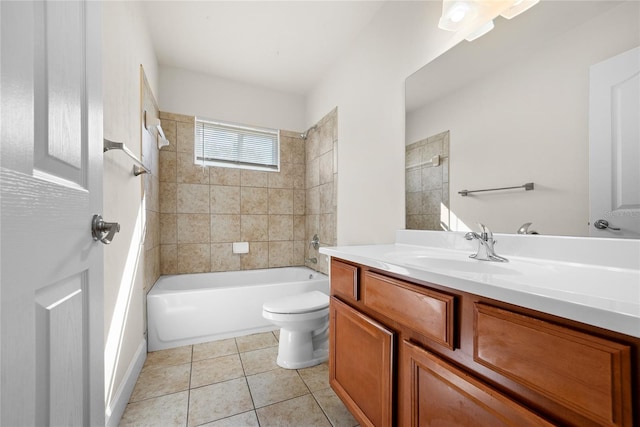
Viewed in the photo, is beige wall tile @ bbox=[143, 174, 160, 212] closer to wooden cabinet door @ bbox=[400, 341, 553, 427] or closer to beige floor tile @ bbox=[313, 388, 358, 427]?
beige floor tile @ bbox=[313, 388, 358, 427]

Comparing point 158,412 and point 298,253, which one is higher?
point 298,253

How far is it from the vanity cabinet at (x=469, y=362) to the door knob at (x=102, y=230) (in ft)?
2.82

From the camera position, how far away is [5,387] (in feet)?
1.16

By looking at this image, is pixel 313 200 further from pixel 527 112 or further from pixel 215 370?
pixel 527 112

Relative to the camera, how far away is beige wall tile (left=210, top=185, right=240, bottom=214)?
2.92 metres

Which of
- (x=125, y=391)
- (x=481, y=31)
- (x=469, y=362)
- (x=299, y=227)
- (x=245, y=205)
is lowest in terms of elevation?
(x=125, y=391)

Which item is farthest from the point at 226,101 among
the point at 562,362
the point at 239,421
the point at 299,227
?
the point at 562,362

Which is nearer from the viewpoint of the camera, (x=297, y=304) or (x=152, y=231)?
(x=297, y=304)

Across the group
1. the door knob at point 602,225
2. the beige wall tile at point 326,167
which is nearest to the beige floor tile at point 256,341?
the beige wall tile at point 326,167

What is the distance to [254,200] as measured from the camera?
3.09 meters

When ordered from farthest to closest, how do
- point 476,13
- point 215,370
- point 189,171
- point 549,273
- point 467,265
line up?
1. point 189,171
2. point 215,370
3. point 476,13
4. point 467,265
5. point 549,273

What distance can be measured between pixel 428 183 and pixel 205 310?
1.99m

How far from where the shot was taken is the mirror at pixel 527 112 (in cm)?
94

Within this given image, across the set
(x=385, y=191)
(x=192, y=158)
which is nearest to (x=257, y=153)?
(x=192, y=158)
